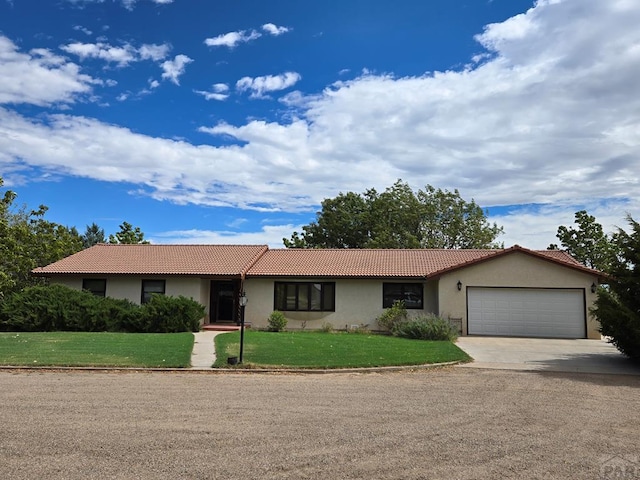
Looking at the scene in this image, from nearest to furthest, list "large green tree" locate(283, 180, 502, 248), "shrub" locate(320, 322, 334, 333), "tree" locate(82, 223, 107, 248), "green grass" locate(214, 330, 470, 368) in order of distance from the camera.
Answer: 1. "green grass" locate(214, 330, 470, 368)
2. "shrub" locate(320, 322, 334, 333)
3. "large green tree" locate(283, 180, 502, 248)
4. "tree" locate(82, 223, 107, 248)

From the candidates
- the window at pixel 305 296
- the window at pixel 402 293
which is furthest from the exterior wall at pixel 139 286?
the window at pixel 402 293

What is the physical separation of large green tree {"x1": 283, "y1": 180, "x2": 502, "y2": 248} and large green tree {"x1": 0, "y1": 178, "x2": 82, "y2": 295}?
23.5 m

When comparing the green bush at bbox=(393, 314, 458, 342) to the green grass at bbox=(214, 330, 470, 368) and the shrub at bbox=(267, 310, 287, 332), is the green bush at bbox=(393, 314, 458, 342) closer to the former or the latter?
the green grass at bbox=(214, 330, 470, 368)

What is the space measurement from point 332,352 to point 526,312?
1108cm

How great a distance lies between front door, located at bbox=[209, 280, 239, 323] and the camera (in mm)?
25219

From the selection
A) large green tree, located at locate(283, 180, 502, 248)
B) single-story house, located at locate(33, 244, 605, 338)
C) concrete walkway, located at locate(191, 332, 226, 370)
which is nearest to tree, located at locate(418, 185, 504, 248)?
large green tree, located at locate(283, 180, 502, 248)

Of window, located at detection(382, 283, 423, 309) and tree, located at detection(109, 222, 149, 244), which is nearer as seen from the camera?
window, located at detection(382, 283, 423, 309)

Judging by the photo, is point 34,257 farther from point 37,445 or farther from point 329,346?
point 37,445

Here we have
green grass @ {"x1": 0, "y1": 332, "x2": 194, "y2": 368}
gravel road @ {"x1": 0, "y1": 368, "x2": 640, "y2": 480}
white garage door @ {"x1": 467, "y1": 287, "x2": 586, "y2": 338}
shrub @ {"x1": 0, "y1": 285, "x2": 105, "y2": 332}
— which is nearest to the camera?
gravel road @ {"x1": 0, "y1": 368, "x2": 640, "y2": 480}

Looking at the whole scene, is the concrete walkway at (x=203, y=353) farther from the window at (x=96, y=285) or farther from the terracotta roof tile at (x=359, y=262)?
the window at (x=96, y=285)

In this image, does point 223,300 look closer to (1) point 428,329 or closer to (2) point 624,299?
(1) point 428,329

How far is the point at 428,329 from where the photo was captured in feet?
63.4

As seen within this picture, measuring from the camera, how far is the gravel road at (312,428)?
5453 mm

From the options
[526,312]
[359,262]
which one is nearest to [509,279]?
[526,312]
